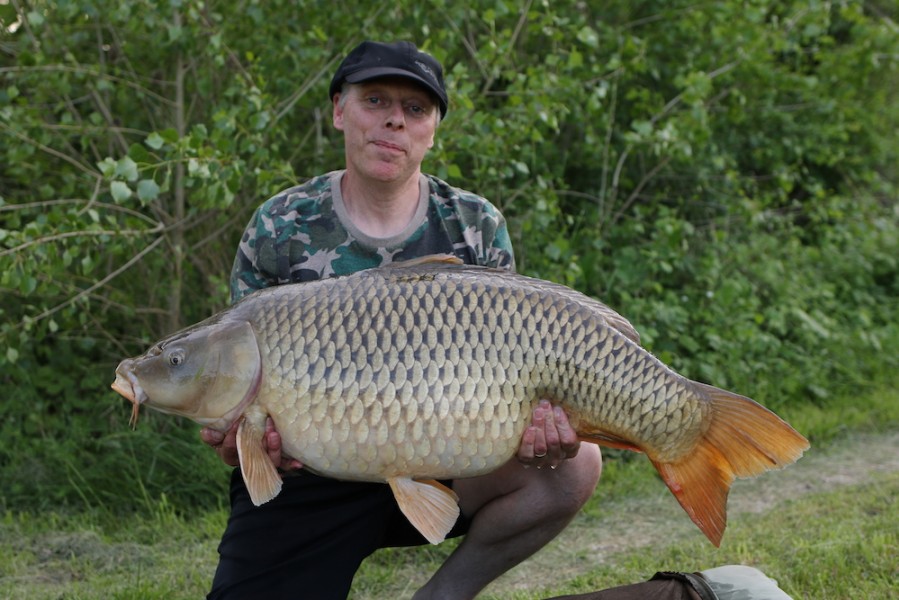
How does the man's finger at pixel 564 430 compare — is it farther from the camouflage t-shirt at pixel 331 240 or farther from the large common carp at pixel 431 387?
the camouflage t-shirt at pixel 331 240

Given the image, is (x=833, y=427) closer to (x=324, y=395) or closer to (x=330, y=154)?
(x=330, y=154)

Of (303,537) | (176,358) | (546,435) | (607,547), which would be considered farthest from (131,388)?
(607,547)

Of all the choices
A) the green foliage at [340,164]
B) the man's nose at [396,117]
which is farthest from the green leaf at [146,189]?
the man's nose at [396,117]

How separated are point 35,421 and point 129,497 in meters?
0.50

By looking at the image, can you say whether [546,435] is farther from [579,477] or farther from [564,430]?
[579,477]

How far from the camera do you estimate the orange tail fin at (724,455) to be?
1.49 meters

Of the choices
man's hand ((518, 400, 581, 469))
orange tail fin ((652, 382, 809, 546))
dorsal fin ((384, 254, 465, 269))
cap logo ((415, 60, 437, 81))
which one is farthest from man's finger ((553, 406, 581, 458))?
cap logo ((415, 60, 437, 81))

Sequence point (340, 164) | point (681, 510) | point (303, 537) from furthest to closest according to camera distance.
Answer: point (340, 164)
point (681, 510)
point (303, 537)

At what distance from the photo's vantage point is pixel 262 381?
1.48m

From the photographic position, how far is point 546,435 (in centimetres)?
151

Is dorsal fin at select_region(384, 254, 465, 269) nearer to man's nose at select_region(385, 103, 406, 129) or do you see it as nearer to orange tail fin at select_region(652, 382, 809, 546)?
man's nose at select_region(385, 103, 406, 129)

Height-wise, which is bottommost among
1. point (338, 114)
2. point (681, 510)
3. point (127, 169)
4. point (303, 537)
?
point (681, 510)

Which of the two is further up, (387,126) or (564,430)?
(387,126)

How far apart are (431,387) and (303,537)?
46 centimetres
